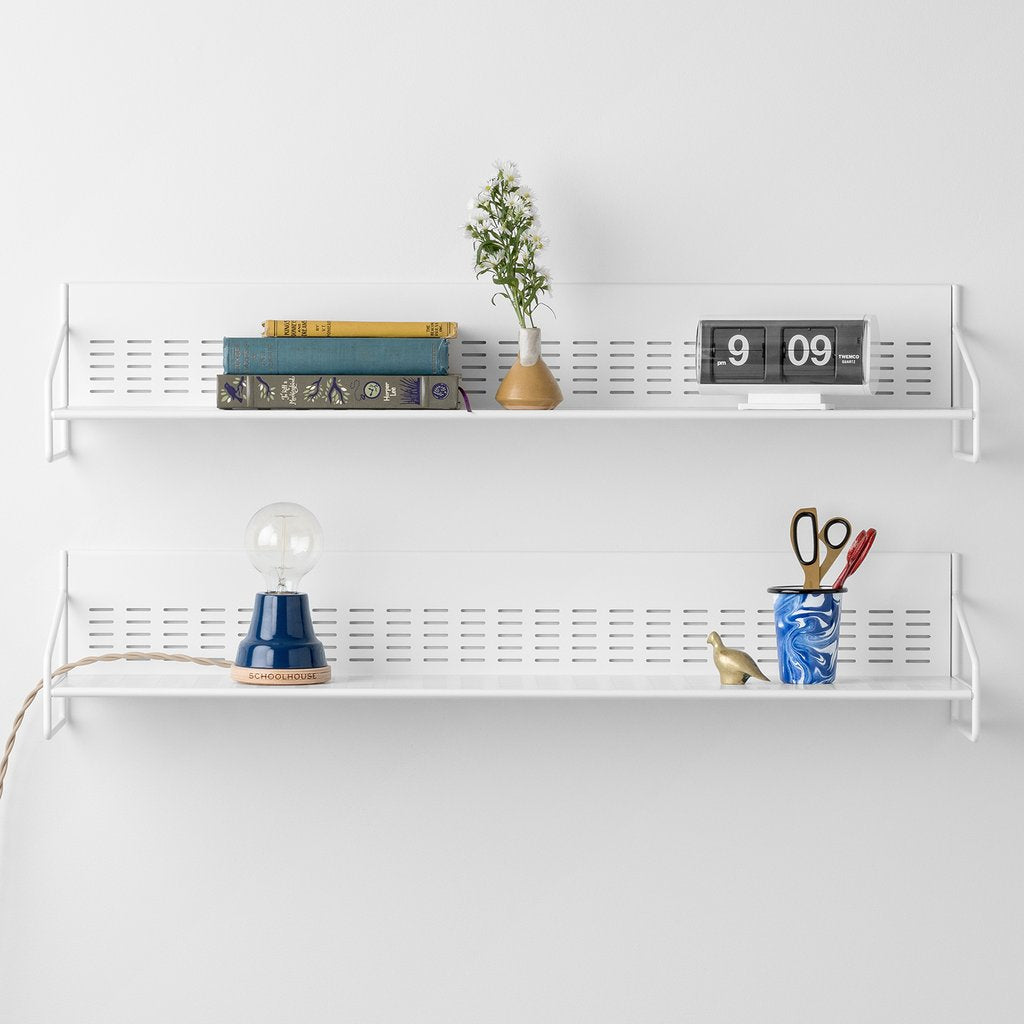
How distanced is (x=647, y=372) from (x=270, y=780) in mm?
835

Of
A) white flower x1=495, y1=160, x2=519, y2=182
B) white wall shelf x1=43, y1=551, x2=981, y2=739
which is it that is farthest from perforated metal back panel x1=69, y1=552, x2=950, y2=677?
white flower x1=495, y1=160, x2=519, y2=182

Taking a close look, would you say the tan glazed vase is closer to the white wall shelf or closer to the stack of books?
the stack of books

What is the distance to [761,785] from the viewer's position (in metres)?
1.62

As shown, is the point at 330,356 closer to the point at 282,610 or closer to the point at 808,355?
the point at 282,610

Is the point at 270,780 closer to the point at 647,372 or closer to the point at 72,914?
the point at 72,914

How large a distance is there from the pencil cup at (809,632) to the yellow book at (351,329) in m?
0.60

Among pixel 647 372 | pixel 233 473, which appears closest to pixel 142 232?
pixel 233 473

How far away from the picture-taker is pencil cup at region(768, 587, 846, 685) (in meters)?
1.47

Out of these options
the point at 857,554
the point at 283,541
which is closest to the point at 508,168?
the point at 283,541

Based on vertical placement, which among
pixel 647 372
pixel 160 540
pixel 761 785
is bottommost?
pixel 761 785

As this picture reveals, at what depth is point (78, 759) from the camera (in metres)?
1.63

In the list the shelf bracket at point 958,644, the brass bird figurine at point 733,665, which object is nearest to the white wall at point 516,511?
the shelf bracket at point 958,644

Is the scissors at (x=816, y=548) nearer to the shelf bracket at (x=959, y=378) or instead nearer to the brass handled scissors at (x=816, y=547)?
the brass handled scissors at (x=816, y=547)

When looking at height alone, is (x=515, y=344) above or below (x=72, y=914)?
above
